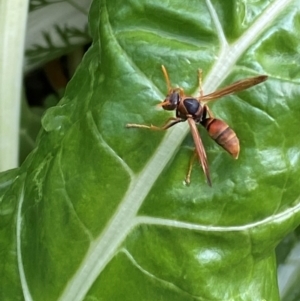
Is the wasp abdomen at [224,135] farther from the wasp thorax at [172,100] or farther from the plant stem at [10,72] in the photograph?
the plant stem at [10,72]

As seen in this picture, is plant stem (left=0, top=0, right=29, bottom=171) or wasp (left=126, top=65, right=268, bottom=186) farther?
plant stem (left=0, top=0, right=29, bottom=171)

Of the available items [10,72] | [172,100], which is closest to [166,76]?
[172,100]

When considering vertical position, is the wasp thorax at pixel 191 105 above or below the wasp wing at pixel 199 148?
above

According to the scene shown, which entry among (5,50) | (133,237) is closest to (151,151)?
(133,237)

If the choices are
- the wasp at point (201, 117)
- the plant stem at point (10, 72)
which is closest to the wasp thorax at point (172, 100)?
the wasp at point (201, 117)

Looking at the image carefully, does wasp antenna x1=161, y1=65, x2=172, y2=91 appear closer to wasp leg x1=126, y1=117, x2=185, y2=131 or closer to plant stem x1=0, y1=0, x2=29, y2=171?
wasp leg x1=126, y1=117, x2=185, y2=131

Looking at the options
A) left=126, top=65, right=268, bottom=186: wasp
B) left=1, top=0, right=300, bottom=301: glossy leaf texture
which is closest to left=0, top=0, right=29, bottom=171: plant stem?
left=1, top=0, right=300, bottom=301: glossy leaf texture
